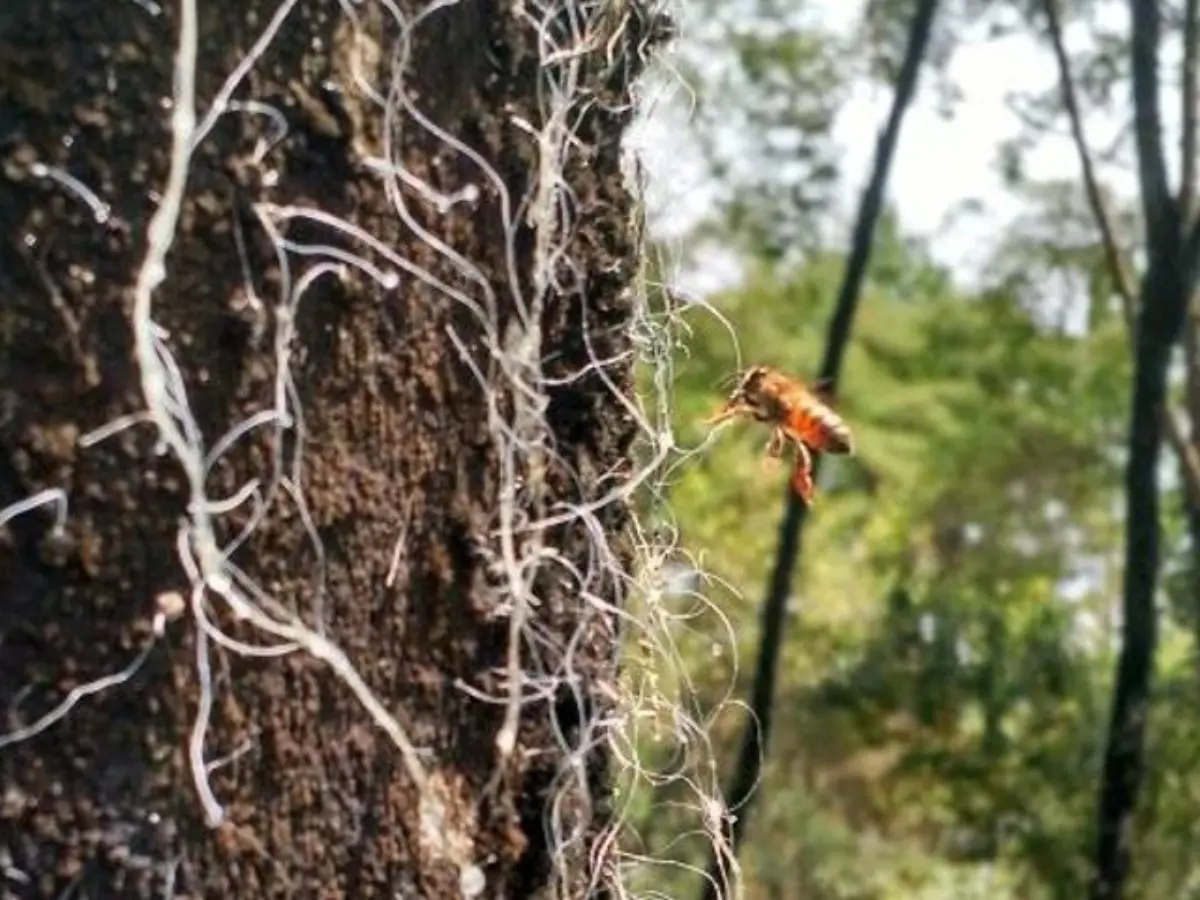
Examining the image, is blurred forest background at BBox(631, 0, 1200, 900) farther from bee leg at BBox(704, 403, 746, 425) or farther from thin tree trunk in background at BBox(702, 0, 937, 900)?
bee leg at BBox(704, 403, 746, 425)

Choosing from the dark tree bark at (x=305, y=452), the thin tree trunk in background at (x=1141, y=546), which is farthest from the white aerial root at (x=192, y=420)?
the thin tree trunk in background at (x=1141, y=546)

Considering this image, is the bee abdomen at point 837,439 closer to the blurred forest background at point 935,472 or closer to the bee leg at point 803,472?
the bee leg at point 803,472

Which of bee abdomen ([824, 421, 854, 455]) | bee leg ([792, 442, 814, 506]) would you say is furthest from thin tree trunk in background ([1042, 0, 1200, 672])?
bee leg ([792, 442, 814, 506])

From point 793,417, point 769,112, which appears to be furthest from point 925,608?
point 793,417

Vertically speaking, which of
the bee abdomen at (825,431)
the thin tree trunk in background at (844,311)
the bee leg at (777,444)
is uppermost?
the thin tree trunk in background at (844,311)

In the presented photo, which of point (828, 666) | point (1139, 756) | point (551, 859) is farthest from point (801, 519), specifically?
point (551, 859)

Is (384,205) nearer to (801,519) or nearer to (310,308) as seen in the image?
(310,308)
